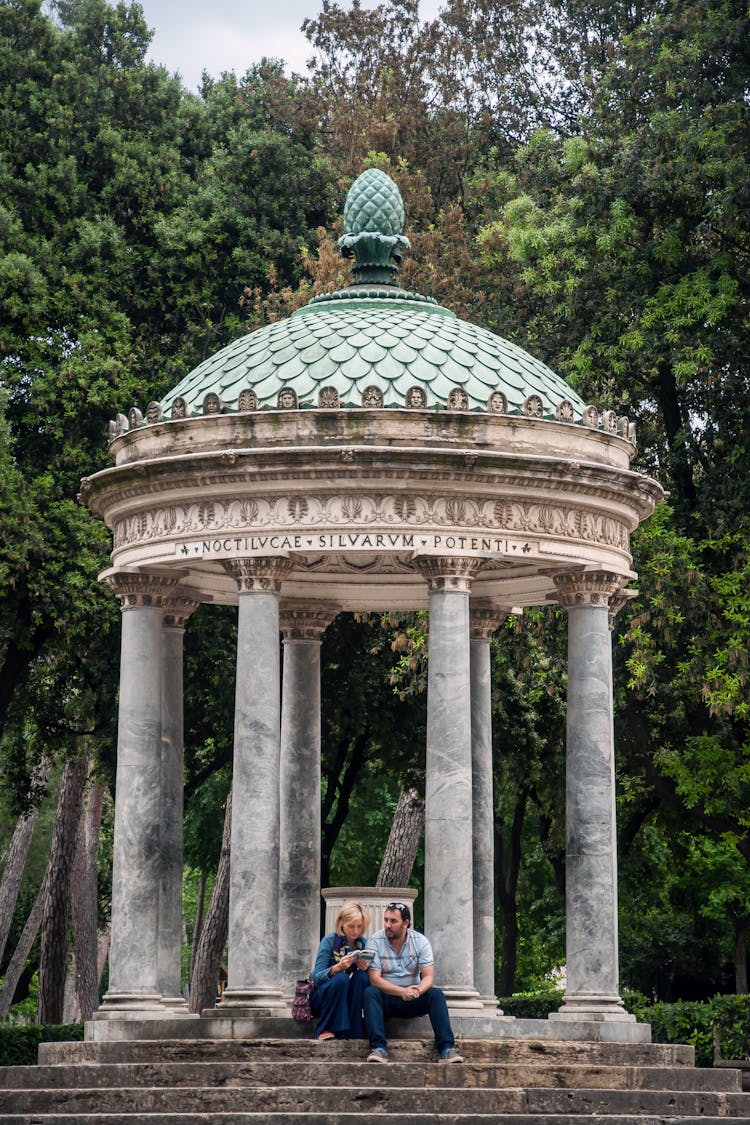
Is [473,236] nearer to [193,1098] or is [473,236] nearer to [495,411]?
[495,411]

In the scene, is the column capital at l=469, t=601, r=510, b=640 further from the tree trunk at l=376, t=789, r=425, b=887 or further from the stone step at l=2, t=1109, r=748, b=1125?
the tree trunk at l=376, t=789, r=425, b=887

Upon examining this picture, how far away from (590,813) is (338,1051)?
196 inches

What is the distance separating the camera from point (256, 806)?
20.2 metres

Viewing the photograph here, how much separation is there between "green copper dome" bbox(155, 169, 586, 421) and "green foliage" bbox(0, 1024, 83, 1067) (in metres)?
17.5

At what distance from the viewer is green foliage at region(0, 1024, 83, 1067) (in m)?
35.5

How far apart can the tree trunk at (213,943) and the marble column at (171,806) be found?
15429 mm

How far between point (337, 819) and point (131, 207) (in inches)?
574

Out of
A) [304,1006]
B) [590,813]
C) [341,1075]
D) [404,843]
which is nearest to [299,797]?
[590,813]

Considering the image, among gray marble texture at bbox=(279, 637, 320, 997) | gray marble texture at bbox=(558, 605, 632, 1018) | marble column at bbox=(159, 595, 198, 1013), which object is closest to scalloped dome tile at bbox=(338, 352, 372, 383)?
marble column at bbox=(159, 595, 198, 1013)

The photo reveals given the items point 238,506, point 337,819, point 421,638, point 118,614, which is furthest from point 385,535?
point 337,819

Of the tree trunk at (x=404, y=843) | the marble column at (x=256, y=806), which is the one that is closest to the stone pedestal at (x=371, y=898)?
the marble column at (x=256, y=806)

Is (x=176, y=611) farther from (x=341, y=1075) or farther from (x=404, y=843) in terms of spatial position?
(x=404, y=843)

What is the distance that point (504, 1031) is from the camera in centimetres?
1995

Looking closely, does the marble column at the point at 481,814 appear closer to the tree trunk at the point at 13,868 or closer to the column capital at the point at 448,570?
the column capital at the point at 448,570
